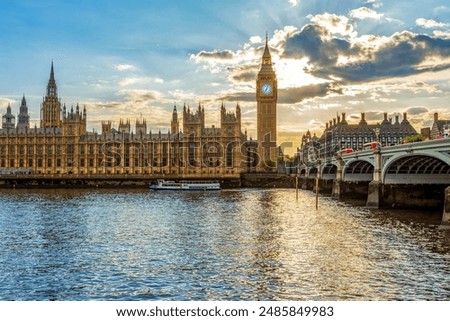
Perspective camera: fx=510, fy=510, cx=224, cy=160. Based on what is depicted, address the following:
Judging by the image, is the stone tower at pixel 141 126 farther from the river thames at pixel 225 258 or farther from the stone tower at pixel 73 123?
the river thames at pixel 225 258

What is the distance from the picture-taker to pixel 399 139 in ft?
408

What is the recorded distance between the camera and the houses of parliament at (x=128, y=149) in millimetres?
108000

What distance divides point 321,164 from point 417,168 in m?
35.4

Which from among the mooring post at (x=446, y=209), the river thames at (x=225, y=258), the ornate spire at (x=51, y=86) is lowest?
the river thames at (x=225, y=258)

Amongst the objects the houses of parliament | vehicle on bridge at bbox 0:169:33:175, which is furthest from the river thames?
vehicle on bridge at bbox 0:169:33:175

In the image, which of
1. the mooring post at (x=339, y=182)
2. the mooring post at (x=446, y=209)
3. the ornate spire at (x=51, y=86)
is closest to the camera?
the mooring post at (x=446, y=209)

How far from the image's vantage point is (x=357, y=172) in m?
58.0

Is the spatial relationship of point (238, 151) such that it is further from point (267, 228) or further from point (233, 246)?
point (233, 246)

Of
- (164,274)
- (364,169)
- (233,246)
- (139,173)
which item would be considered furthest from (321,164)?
(164,274)

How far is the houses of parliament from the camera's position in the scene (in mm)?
108000

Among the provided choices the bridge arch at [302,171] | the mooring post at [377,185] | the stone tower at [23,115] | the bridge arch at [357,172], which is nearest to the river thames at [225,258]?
the mooring post at [377,185]

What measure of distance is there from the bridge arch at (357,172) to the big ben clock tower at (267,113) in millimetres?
73019

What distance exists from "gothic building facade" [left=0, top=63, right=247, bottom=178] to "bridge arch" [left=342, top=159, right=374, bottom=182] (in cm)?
4849

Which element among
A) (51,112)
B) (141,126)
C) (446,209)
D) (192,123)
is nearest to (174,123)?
(141,126)
